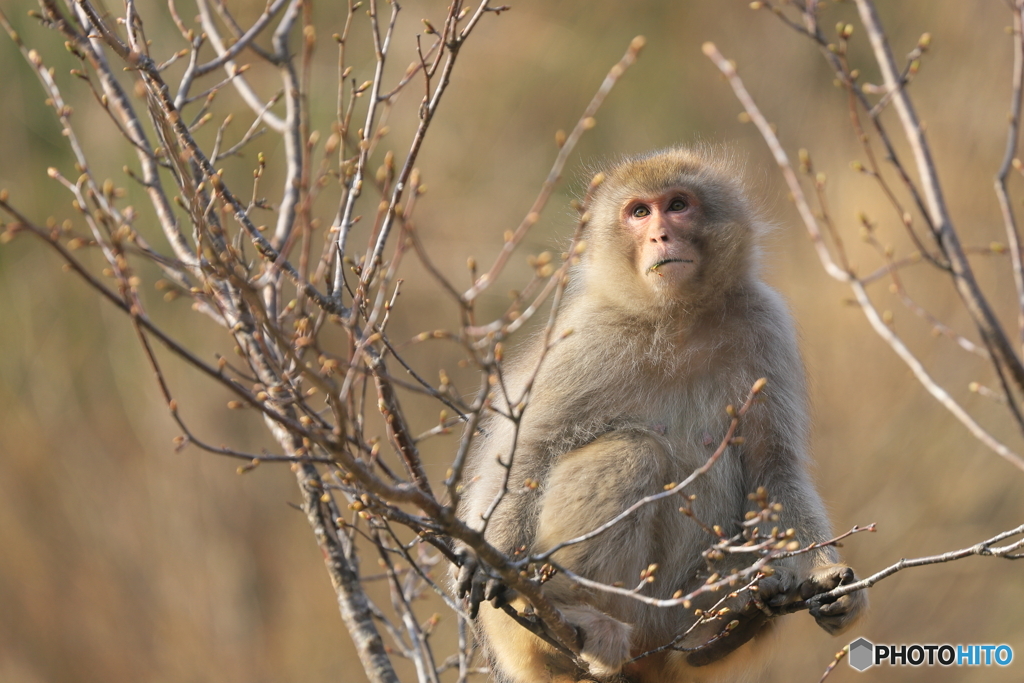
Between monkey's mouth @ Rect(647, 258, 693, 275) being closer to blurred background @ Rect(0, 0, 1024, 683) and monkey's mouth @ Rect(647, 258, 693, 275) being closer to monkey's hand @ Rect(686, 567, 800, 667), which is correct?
monkey's hand @ Rect(686, 567, 800, 667)

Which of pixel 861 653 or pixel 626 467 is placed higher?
pixel 626 467

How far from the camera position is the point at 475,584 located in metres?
2.87

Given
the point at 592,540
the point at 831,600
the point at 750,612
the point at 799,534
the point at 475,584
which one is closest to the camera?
the point at 475,584

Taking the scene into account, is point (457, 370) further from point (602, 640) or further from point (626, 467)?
point (602, 640)

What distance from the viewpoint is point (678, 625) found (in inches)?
139

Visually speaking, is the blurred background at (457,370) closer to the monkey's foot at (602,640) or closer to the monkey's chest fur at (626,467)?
the monkey's chest fur at (626,467)

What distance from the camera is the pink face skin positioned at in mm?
3707

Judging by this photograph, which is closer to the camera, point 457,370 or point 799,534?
point 799,534

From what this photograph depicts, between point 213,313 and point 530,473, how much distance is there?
1.25m

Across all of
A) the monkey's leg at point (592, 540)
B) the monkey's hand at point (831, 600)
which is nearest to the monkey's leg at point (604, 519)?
the monkey's leg at point (592, 540)

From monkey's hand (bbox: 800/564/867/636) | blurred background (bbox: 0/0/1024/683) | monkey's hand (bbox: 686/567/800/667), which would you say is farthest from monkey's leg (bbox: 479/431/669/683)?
blurred background (bbox: 0/0/1024/683)

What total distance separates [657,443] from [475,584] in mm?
960

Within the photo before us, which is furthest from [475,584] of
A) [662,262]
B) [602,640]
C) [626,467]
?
[662,262]

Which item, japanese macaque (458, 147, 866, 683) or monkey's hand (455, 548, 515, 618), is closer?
monkey's hand (455, 548, 515, 618)
